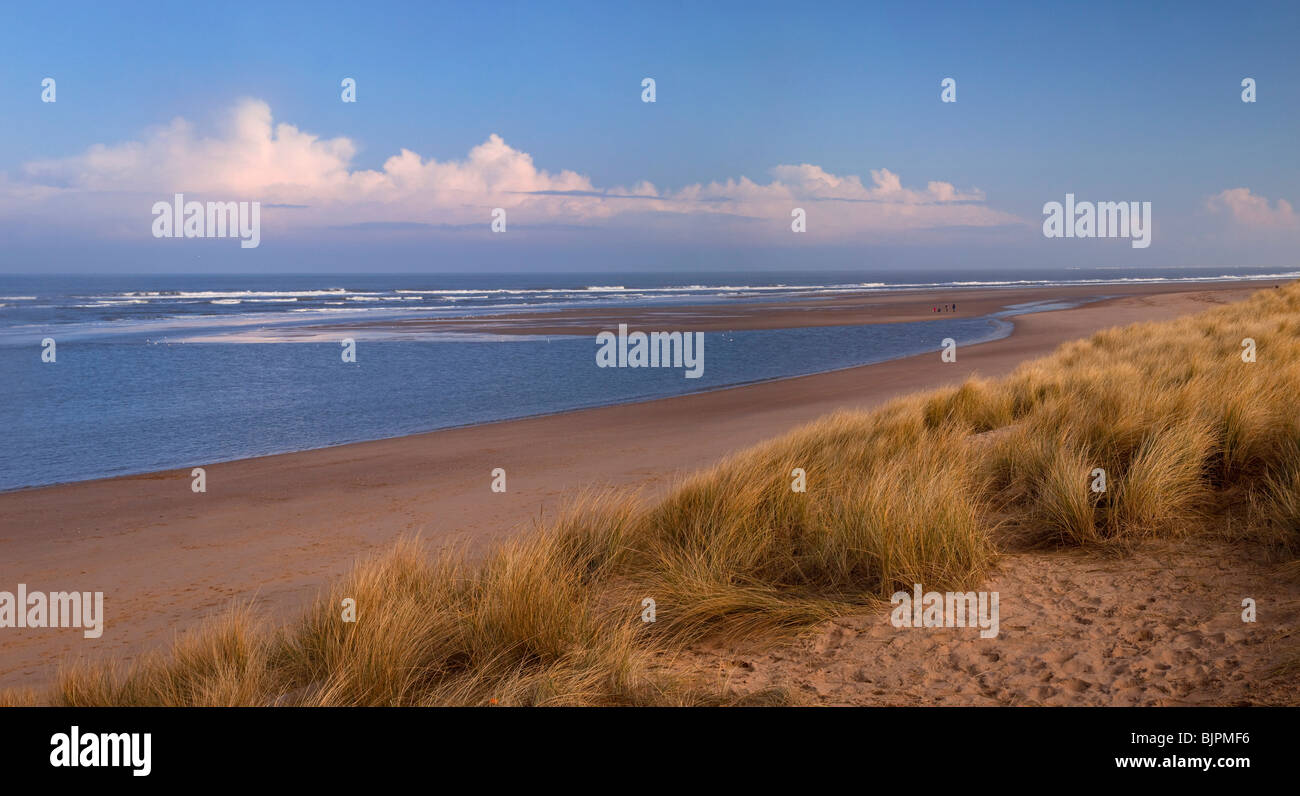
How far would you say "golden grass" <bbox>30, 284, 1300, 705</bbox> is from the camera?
4.13 m

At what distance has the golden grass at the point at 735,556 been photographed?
4133mm

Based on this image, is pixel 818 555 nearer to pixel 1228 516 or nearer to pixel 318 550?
pixel 1228 516

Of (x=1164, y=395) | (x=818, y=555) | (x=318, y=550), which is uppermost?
(x=1164, y=395)

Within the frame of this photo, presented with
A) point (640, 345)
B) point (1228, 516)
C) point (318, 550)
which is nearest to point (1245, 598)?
point (1228, 516)

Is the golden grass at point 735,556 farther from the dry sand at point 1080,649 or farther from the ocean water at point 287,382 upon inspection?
the ocean water at point 287,382

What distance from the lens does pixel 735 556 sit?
5.48 metres

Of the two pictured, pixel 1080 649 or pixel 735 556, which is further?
pixel 735 556

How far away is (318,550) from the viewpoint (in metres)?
8.30

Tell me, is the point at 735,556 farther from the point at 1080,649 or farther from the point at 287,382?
the point at 287,382

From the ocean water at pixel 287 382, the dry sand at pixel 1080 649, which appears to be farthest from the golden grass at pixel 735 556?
the ocean water at pixel 287 382

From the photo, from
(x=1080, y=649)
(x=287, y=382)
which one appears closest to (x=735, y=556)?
(x=1080, y=649)

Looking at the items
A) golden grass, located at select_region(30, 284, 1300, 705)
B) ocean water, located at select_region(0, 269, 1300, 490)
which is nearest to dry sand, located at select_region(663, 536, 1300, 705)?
golden grass, located at select_region(30, 284, 1300, 705)
